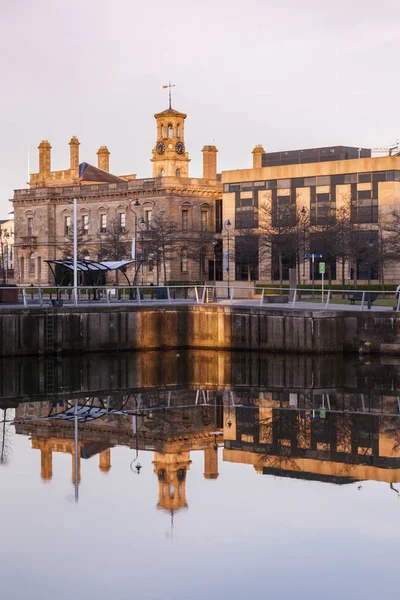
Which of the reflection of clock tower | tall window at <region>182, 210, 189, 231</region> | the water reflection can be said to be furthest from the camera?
the reflection of clock tower

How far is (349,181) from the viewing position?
80.5m

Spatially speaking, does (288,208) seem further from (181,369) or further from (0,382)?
(0,382)

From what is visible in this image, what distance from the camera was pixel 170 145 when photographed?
11150cm

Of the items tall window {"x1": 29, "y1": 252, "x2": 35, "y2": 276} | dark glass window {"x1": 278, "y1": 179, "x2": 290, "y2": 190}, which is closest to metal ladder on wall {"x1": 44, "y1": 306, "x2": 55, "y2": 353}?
dark glass window {"x1": 278, "y1": 179, "x2": 290, "y2": 190}

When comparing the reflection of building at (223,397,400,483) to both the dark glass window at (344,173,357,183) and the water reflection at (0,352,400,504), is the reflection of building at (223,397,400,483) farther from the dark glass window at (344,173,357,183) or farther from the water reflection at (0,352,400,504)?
the dark glass window at (344,173,357,183)

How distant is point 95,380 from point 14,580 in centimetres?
1984

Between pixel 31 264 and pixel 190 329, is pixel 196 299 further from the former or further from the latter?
pixel 31 264

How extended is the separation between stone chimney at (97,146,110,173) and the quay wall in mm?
80485

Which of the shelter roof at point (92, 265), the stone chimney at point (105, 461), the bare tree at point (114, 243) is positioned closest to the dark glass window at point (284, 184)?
the bare tree at point (114, 243)

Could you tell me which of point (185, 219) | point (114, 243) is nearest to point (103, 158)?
point (185, 219)

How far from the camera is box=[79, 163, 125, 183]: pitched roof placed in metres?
115

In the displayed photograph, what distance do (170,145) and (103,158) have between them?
12.8 m

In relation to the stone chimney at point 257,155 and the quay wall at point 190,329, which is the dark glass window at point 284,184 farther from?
the quay wall at point 190,329

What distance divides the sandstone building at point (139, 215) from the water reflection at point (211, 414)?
45245 millimetres
